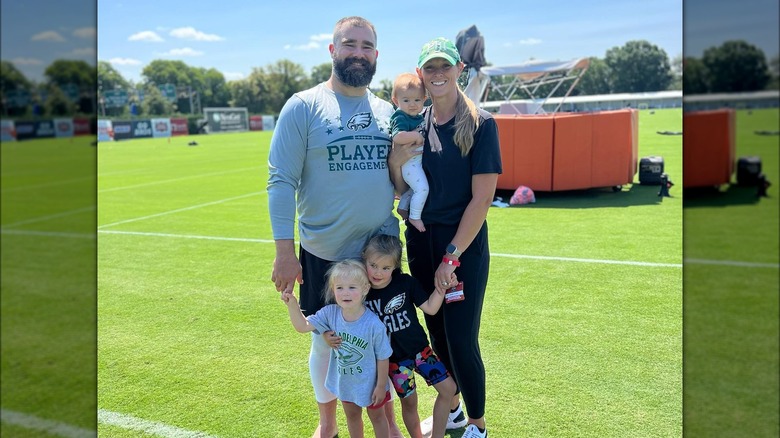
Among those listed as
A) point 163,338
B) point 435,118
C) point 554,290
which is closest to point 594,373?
point 554,290

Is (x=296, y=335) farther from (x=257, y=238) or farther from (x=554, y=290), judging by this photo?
(x=257, y=238)

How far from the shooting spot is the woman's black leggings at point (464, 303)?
297cm

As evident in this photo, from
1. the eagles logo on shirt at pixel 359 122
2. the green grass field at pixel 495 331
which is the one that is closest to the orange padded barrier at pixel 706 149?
the eagles logo on shirt at pixel 359 122

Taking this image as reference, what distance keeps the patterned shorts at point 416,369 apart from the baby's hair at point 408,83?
135cm

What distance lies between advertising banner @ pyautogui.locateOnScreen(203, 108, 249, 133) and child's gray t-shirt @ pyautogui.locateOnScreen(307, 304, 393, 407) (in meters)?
54.6

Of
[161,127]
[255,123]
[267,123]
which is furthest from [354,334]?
[267,123]

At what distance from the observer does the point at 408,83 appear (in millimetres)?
2914

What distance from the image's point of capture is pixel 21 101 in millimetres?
803

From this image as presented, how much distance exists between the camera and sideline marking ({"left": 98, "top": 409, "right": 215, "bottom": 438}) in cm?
337

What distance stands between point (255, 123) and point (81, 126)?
60717 millimetres

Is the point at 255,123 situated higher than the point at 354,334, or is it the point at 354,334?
the point at 255,123

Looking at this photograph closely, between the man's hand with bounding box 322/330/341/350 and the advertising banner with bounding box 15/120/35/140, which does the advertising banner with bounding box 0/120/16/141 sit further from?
the man's hand with bounding box 322/330/341/350

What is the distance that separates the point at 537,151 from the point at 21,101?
11311mm

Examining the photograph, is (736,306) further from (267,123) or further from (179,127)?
(267,123)
